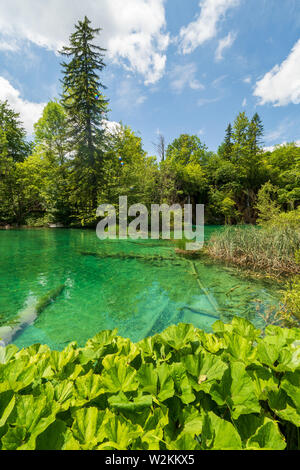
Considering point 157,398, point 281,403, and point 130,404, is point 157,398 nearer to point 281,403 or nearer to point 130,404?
point 130,404

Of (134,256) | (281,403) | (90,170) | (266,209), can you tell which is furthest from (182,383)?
(90,170)

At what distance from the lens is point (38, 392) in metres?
0.72

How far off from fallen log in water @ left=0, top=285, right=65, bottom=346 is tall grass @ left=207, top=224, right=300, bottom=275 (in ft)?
20.2

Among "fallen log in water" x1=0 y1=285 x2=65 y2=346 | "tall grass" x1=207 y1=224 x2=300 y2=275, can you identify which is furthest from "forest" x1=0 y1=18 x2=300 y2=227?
"fallen log in water" x1=0 y1=285 x2=65 y2=346

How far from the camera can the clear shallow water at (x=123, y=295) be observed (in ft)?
10.8

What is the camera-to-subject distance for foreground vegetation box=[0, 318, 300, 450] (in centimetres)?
54

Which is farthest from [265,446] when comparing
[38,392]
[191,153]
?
[191,153]

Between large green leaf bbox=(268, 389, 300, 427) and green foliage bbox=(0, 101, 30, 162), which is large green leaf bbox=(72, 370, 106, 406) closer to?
large green leaf bbox=(268, 389, 300, 427)

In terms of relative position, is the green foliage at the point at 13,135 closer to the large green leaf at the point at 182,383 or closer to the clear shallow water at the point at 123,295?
the clear shallow water at the point at 123,295

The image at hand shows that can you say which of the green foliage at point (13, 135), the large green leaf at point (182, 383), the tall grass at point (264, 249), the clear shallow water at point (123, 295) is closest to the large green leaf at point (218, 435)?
the large green leaf at point (182, 383)

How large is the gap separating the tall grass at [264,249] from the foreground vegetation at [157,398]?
6.12 metres

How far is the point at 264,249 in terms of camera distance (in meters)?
6.71
